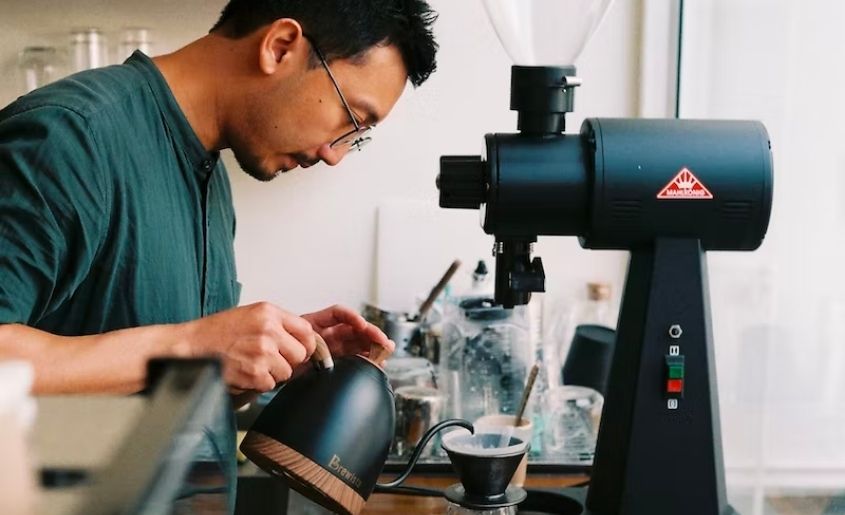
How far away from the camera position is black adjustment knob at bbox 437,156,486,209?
109 centimetres

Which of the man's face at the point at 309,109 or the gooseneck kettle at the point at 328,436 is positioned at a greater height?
the man's face at the point at 309,109

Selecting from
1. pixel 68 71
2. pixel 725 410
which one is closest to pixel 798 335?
Result: pixel 725 410

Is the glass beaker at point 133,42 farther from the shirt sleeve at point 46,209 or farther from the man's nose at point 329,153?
the shirt sleeve at point 46,209

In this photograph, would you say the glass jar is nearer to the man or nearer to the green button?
the man

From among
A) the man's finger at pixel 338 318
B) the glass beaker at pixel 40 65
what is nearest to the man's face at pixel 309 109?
the man's finger at pixel 338 318

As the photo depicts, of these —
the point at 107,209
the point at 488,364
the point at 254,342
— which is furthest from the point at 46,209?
the point at 488,364

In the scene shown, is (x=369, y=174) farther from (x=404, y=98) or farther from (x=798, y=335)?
(x=798, y=335)

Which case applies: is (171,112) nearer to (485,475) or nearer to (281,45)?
(281,45)

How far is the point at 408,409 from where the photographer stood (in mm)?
1796

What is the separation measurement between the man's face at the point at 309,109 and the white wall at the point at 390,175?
851mm

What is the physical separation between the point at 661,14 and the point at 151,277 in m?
1.44

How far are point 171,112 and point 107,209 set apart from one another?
220 millimetres

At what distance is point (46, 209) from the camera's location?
3.67ft

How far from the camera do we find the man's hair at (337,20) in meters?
1.45
